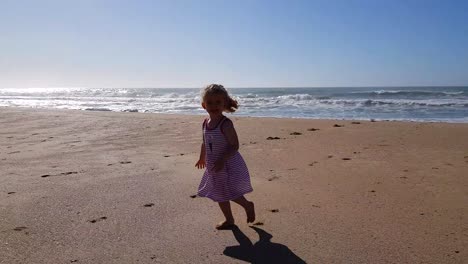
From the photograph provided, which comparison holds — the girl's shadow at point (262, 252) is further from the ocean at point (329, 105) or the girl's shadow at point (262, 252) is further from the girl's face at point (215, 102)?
the ocean at point (329, 105)

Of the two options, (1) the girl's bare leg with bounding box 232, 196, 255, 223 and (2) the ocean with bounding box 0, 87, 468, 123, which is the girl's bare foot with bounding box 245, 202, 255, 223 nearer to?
(1) the girl's bare leg with bounding box 232, 196, 255, 223

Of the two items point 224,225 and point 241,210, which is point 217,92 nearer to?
point 224,225

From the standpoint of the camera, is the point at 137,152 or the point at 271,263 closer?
the point at 271,263

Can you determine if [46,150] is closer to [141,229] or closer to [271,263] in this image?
[141,229]

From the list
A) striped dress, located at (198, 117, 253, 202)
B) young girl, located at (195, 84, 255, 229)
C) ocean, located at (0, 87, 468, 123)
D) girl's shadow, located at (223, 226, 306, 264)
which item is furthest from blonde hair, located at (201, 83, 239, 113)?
ocean, located at (0, 87, 468, 123)

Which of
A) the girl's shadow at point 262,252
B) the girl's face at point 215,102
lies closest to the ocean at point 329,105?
the girl's face at point 215,102

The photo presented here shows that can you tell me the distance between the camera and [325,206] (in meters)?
3.59

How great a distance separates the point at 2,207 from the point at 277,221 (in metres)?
2.28

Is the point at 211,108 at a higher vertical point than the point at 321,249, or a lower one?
higher

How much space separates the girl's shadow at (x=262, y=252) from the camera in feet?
8.47

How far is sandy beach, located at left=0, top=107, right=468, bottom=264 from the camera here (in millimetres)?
2684

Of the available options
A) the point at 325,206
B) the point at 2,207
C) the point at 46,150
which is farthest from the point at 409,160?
the point at 46,150

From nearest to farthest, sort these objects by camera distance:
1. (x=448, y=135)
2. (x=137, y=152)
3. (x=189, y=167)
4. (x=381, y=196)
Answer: (x=381, y=196) → (x=189, y=167) → (x=137, y=152) → (x=448, y=135)

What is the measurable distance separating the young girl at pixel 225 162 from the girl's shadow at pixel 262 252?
11.3 inches
